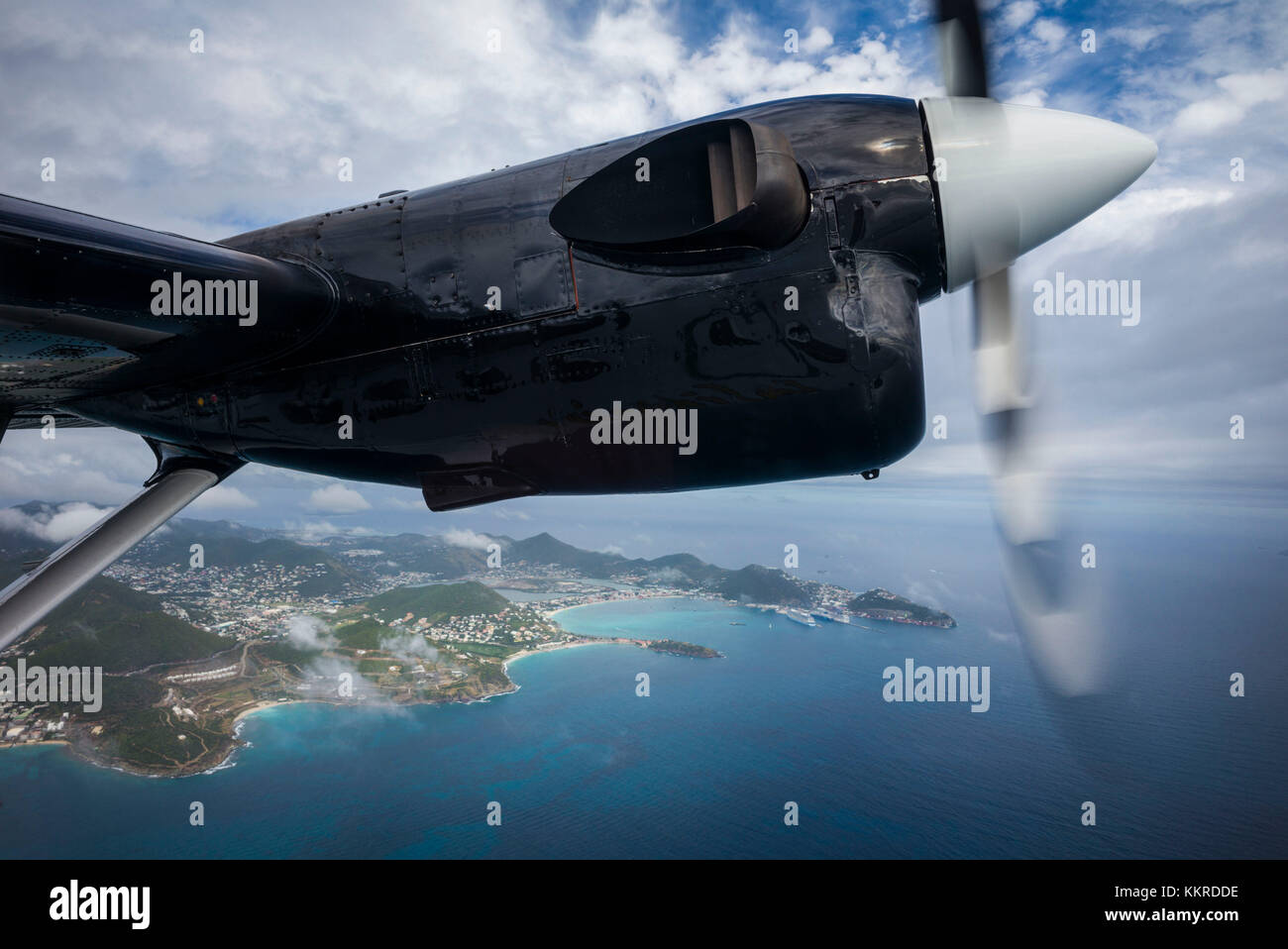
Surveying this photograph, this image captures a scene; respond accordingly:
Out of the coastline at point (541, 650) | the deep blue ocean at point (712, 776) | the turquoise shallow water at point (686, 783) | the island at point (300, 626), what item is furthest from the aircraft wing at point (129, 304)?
the coastline at point (541, 650)

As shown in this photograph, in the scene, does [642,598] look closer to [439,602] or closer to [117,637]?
[439,602]

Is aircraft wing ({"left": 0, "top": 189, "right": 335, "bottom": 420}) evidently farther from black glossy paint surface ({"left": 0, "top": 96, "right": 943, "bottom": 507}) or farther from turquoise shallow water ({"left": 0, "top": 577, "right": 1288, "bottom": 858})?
turquoise shallow water ({"left": 0, "top": 577, "right": 1288, "bottom": 858})

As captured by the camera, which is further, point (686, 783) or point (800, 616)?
point (800, 616)

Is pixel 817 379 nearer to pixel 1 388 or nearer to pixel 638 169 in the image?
pixel 638 169

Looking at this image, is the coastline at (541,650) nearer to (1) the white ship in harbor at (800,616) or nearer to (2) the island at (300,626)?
(2) the island at (300,626)

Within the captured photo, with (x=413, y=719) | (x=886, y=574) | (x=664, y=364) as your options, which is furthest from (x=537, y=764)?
(x=886, y=574)

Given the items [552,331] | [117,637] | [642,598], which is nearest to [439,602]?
[117,637]

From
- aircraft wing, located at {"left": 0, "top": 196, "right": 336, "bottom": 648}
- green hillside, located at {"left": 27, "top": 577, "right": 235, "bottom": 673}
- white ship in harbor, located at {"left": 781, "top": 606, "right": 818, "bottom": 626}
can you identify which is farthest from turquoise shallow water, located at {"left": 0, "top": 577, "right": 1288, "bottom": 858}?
aircraft wing, located at {"left": 0, "top": 196, "right": 336, "bottom": 648}

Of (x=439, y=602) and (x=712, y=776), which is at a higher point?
(x=439, y=602)
